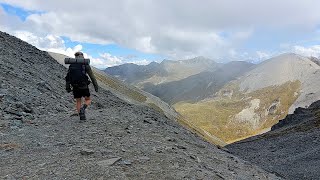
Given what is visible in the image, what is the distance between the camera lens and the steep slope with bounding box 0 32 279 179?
13.1 meters

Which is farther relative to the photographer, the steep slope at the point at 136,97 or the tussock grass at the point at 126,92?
the tussock grass at the point at 126,92

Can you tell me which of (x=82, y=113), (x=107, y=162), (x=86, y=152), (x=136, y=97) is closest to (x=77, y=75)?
(x=82, y=113)

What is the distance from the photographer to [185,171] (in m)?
14.0

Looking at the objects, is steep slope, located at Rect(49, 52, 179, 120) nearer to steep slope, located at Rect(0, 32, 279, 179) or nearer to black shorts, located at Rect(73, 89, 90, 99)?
steep slope, located at Rect(0, 32, 279, 179)

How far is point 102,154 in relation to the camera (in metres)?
14.6

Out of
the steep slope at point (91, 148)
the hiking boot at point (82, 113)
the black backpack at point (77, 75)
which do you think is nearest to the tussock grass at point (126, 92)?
the steep slope at point (91, 148)

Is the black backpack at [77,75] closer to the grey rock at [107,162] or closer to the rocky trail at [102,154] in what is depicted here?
the rocky trail at [102,154]

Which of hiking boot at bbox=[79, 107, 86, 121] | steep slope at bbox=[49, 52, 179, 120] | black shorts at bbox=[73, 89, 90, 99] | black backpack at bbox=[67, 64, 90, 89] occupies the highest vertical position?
black backpack at bbox=[67, 64, 90, 89]

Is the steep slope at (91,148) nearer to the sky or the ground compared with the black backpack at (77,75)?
nearer to the ground

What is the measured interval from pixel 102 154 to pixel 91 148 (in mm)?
1025

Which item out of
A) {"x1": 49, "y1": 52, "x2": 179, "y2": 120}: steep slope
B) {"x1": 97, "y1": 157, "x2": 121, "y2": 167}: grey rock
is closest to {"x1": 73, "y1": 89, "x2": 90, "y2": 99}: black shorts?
{"x1": 97, "y1": 157, "x2": 121, "y2": 167}: grey rock

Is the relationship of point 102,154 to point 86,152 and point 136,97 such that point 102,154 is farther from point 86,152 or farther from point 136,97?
point 136,97

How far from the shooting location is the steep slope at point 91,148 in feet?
42.9

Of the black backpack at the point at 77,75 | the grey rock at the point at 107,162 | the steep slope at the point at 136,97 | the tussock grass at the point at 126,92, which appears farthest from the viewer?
the tussock grass at the point at 126,92
